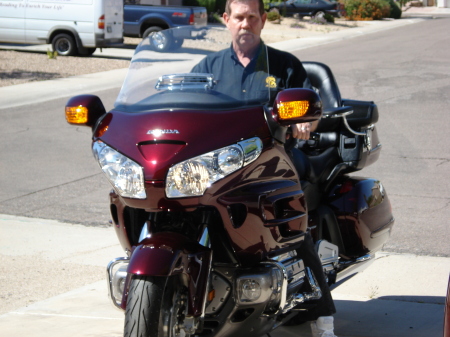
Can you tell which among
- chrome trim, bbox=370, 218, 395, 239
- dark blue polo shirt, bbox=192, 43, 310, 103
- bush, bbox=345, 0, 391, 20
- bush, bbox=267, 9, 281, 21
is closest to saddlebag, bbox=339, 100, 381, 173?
chrome trim, bbox=370, 218, 395, 239

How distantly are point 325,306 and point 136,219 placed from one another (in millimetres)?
1085

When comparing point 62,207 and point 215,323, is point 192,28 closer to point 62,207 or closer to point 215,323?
point 215,323

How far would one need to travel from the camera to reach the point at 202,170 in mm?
3088

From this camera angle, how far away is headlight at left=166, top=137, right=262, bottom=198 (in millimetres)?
3059

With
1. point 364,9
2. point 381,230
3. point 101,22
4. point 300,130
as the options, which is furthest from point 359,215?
point 364,9

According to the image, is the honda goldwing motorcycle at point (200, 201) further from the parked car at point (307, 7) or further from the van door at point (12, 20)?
the parked car at point (307, 7)

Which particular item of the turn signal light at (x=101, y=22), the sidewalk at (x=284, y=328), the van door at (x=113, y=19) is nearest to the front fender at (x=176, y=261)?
the sidewalk at (x=284, y=328)

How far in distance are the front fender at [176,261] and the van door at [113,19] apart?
18.2m

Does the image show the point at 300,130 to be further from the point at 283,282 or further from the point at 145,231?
the point at 145,231

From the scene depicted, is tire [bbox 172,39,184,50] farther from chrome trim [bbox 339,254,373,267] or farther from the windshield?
chrome trim [bbox 339,254,373,267]

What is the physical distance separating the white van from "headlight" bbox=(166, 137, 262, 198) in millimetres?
17935

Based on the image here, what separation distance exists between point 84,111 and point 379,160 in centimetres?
628

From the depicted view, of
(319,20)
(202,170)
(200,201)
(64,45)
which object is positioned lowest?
(319,20)

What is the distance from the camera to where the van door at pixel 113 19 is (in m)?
20.6
